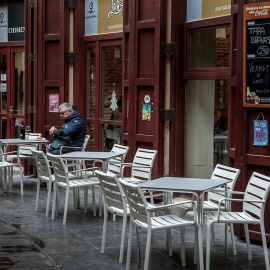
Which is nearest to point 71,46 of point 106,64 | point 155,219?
point 106,64

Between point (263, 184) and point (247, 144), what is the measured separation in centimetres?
128

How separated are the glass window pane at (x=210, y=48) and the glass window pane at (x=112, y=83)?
249 cm

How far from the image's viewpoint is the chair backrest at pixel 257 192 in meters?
6.88

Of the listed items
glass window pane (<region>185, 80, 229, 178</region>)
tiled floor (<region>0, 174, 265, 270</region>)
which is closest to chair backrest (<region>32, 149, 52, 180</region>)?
tiled floor (<region>0, 174, 265, 270</region>)

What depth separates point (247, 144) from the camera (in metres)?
8.17

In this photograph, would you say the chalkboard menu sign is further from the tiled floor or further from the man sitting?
the man sitting

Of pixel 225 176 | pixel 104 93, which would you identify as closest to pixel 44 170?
pixel 225 176

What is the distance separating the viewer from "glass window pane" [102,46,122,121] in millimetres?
13086

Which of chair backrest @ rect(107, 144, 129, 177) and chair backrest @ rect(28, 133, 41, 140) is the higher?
chair backrest @ rect(28, 133, 41, 140)

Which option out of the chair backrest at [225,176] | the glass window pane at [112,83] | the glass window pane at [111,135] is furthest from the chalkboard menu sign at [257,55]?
the glass window pane at [111,135]

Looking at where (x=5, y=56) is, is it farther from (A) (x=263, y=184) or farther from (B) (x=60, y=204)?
(A) (x=263, y=184)

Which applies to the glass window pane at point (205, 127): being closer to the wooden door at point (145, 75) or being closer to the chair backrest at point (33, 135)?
the wooden door at point (145, 75)

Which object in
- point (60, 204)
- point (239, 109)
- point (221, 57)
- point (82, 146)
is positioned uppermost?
point (221, 57)

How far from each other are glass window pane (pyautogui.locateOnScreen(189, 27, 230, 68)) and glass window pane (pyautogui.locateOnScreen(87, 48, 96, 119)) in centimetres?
337
